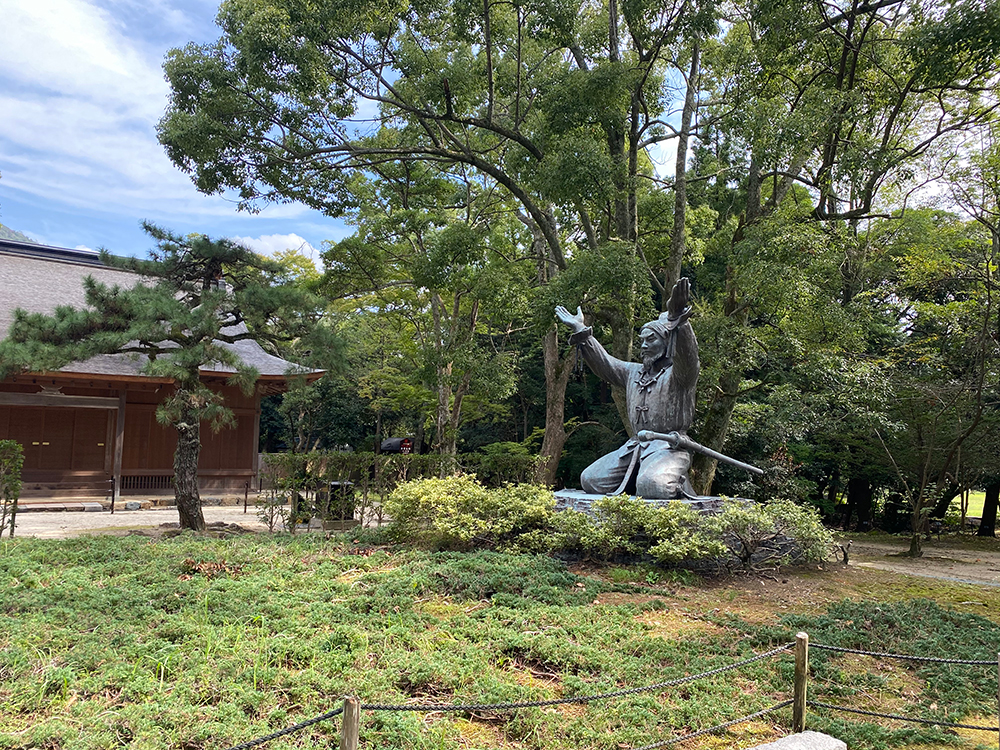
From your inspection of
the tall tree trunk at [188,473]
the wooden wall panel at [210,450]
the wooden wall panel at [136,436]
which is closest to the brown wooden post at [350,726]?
the tall tree trunk at [188,473]

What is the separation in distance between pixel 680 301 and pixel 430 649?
5.16 meters

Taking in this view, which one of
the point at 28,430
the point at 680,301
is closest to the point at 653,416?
Result: the point at 680,301

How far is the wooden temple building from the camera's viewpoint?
1647cm

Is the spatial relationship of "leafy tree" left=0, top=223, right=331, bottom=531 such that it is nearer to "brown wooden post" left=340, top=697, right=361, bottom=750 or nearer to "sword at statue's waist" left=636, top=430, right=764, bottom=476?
"sword at statue's waist" left=636, top=430, right=764, bottom=476

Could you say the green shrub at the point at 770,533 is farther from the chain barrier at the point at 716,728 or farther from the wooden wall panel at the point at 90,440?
the wooden wall panel at the point at 90,440

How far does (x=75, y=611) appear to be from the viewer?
5250 mm

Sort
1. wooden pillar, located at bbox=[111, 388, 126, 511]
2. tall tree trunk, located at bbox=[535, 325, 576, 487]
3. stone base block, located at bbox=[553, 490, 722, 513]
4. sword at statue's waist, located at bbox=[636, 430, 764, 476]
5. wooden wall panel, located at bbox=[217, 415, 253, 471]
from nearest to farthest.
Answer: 1. stone base block, located at bbox=[553, 490, 722, 513]
2. sword at statue's waist, located at bbox=[636, 430, 764, 476]
3. tall tree trunk, located at bbox=[535, 325, 576, 487]
4. wooden pillar, located at bbox=[111, 388, 126, 511]
5. wooden wall panel, located at bbox=[217, 415, 253, 471]

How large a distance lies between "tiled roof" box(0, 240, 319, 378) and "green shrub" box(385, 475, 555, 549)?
8.72 m

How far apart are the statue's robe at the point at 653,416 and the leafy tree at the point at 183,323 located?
453cm

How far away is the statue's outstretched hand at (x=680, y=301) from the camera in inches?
320

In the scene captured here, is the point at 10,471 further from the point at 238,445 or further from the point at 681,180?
the point at 681,180

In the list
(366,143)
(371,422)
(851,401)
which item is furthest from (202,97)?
(371,422)

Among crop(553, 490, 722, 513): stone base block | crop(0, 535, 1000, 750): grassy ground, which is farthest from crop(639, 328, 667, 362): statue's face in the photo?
crop(0, 535, 1000, 750): grassy ground

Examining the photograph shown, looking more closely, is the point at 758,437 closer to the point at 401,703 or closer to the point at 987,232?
the point at 987,232
